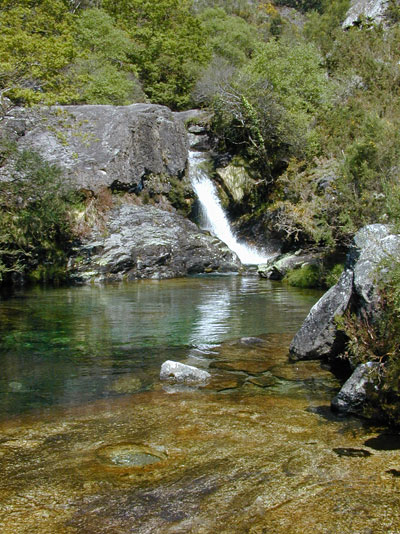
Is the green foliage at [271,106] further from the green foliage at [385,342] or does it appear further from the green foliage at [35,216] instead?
the green foliage at [385,342]

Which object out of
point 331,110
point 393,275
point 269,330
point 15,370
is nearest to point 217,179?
point 331,110

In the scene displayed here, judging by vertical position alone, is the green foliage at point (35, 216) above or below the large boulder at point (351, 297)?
above

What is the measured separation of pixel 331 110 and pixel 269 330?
75.8 feet

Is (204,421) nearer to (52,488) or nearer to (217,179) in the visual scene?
(52,488)

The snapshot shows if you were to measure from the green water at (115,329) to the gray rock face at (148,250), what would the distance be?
3.00 metres

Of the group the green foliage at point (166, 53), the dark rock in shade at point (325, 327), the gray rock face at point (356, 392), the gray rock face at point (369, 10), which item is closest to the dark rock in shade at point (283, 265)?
the dark rock in shade at point (325, 327)

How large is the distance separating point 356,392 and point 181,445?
2.43 m

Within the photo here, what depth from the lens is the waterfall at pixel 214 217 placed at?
30.2 m

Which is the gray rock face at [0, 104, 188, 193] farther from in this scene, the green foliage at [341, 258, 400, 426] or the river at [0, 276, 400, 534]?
the green foliage at [341, 258, 400, 426]

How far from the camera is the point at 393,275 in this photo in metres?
6.35

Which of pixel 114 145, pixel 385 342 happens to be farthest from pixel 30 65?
pixel 385 342

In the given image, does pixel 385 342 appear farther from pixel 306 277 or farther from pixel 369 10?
pixel 369 10

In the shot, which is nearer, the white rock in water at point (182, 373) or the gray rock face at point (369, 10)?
the white rock in water at point (182, 373)

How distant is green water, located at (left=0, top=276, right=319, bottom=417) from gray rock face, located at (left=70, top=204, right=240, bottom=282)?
118 inches
